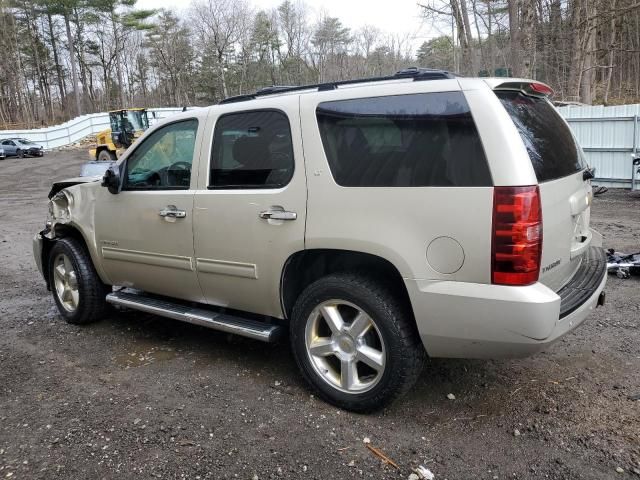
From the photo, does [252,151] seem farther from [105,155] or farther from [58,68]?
[58,68]

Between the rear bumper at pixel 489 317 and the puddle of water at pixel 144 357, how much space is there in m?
2.26

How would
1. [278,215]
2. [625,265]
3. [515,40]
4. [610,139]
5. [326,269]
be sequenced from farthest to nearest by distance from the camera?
[515,40] < [610,139] < [625,265] < [326,269] < [278,215]

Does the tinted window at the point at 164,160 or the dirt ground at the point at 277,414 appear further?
the tinted window at the point at 164,160

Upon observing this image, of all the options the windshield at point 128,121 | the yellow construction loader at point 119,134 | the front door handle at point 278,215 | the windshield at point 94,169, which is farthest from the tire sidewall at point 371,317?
the windshield at point 128,121

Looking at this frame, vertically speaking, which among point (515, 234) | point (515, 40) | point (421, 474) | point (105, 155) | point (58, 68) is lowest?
point (421, 474)

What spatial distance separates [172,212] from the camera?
3.85 meters

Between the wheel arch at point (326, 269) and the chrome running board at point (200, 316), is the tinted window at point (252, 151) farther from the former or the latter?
the chrome running board at point (200, 316)

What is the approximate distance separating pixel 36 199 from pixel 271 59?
45135mm

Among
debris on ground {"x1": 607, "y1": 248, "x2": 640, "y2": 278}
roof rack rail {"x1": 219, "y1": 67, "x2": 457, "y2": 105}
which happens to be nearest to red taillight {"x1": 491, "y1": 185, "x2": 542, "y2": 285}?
roof rack rail {"x1": 219, "y1": 67, "x2": 457, "y2": 105}

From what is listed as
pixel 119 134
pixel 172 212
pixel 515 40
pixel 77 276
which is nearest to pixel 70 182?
pixel 77 276

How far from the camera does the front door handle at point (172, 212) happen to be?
3.80 metres

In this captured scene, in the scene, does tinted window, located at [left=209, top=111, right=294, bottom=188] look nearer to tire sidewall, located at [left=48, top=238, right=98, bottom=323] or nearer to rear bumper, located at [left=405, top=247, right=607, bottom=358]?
rear bumper, located at [left=405, top=247, right=607, bottom=358]

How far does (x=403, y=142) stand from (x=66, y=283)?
12.1ft

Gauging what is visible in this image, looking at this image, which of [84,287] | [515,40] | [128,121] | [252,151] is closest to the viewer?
[252,151]
